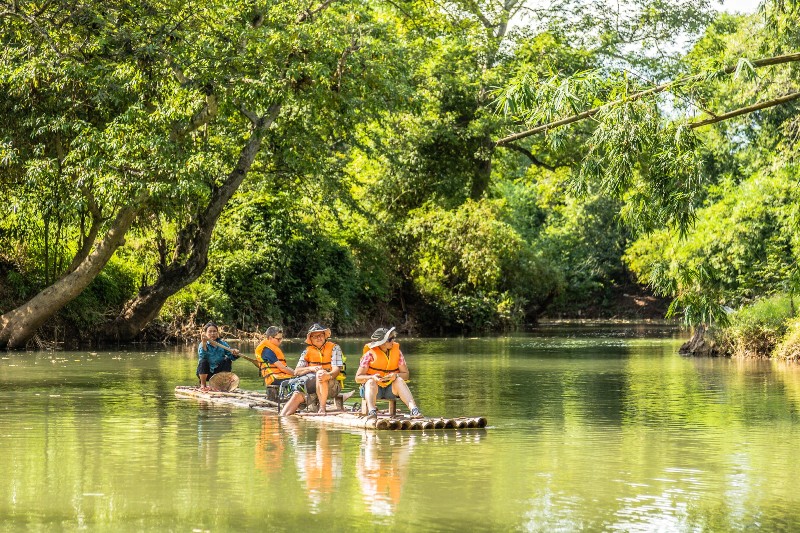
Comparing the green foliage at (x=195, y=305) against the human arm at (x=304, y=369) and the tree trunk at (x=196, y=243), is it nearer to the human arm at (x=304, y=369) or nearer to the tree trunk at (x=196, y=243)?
the tree trunk at (x=196, y=243)

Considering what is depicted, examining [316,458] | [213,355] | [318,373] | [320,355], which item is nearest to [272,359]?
[320,355]

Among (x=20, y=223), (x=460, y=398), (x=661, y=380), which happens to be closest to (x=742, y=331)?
(x=661, y=380)

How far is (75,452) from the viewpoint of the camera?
A: 1365 centimetres

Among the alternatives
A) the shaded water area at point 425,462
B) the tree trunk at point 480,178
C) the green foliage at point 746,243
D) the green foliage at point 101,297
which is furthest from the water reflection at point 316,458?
the tree trunk at point 480,178

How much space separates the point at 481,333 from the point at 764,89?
29.1 meters

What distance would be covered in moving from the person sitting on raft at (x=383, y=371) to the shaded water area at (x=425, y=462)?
3.06 ft

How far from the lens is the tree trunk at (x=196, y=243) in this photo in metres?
34.5

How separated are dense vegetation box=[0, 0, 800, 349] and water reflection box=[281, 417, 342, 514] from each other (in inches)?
169

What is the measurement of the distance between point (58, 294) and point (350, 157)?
1758 cm

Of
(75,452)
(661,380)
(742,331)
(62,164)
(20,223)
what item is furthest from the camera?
(20,223)

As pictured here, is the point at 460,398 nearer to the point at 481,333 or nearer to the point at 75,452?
the point at 75,452

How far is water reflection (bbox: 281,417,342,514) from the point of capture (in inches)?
434

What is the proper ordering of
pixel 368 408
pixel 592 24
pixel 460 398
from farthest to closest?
pixel 592 24
pixel 460 398
pixel 368 408

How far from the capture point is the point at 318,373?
1739 centimetres
